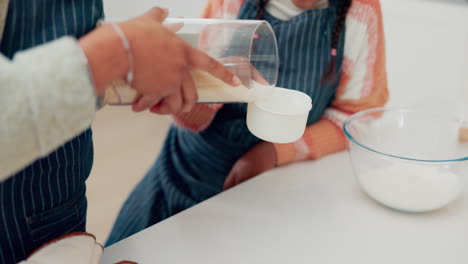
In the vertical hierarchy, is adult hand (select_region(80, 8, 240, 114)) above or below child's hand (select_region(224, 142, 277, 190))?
above

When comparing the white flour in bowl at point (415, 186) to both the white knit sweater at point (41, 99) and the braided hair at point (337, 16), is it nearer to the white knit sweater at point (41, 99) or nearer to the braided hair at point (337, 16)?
the braided hair at point (337, 16)

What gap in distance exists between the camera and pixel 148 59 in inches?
19.2

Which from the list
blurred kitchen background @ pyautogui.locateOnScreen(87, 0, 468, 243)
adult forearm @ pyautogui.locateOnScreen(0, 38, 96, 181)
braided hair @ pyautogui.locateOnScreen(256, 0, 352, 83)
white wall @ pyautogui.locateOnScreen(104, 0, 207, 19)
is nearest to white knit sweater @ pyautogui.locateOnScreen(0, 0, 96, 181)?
adult forearm @ pyautogui.locateOnScreen(0, 38, 96, 181)

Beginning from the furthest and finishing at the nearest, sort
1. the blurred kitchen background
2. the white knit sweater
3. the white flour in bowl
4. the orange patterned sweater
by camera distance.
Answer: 1. the blurred kitchen background
2. the orange patterned sweater
3. the white flour in bowl
4. the white knit sweater

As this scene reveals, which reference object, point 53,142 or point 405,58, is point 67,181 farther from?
point 405,58

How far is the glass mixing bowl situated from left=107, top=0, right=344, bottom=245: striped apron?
0.18m

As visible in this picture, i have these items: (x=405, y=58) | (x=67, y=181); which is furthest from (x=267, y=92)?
(x=405, y=58)

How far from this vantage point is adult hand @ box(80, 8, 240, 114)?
0.46 m

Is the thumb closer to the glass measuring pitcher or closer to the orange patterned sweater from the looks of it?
the glass measuring pitcher

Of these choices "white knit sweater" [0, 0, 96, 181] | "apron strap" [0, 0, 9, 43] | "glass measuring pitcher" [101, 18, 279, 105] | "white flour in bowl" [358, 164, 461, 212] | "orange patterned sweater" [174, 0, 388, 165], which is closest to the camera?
"white knit sweater" [0, 0, 96, 181]

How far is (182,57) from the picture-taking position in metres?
0.52

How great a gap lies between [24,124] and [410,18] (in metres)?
1.33

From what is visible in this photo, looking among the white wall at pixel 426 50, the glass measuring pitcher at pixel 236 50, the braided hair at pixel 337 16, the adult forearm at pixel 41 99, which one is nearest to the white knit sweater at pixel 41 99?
the adult forearm at pixel 41 99

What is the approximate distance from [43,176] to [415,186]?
67 centimetres
